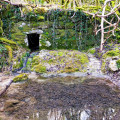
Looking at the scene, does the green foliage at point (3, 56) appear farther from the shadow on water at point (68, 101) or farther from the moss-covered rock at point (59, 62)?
the shadow on water at point (68, 101)

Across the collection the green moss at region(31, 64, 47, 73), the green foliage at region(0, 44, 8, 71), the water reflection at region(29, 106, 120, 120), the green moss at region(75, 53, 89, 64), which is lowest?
the green moss at region(31, 64, 47, 73)

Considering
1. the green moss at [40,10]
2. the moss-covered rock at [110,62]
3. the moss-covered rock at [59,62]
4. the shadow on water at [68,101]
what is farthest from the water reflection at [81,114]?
the green moss at [40,10]

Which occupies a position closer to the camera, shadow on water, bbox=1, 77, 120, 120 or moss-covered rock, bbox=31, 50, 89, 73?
shadow on water, bbox=1, 77, 120, 120

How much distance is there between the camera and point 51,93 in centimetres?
336

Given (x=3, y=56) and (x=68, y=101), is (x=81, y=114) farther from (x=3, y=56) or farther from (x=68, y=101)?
(x=3, y=56)

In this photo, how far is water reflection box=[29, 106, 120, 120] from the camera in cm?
226

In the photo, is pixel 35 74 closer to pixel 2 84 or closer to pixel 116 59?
Result: pixel 2 84

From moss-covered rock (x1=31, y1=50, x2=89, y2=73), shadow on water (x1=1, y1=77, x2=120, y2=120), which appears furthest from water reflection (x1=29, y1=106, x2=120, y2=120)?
moss-covered rock (x1=31, y1=50, x2=89, y2=73)

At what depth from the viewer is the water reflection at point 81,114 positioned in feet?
7.42

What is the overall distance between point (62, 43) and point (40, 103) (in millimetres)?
5339

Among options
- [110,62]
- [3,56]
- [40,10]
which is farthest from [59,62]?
[40,10]

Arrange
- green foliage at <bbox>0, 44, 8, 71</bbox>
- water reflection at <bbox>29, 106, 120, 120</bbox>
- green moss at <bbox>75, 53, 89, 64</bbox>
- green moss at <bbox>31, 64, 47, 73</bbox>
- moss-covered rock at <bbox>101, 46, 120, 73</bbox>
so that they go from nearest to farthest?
water reflection at <bbox>29, 106, 120, 120</bbox>
moss-covered rock at <bbox>101, 46, 120, 73</bbox>
green foliage at <bbox>0, 44, 8, 71</bbox>
green moss at <bbox>31, 64, 47, 73</bbox>
green moss at <bbox>75, 53, 89, 64</bbox>

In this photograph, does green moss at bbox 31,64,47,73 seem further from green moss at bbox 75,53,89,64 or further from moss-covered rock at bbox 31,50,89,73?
green moss at bbox 75,53,89,64

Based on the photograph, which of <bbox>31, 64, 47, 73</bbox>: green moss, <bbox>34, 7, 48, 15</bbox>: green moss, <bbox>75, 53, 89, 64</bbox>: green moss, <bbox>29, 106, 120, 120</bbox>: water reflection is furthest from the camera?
<bbox>34, 7, 48, 15</bbox>: green moss
